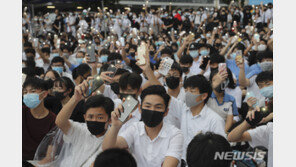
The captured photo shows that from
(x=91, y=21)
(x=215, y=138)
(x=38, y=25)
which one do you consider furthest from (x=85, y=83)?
(x=91, y=21)

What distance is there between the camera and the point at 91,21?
17.1 meters

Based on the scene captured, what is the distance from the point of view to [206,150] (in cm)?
166

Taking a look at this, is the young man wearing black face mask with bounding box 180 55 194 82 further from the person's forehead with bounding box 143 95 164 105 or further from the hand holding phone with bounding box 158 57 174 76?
the person's forehead with bounding box 143 95 164 105

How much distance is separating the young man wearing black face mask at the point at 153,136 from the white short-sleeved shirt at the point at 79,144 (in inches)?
10.4

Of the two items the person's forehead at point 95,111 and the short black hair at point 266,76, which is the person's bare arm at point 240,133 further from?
the person's forehead at point 95,111

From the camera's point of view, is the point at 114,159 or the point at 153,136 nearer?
the point at 114,159

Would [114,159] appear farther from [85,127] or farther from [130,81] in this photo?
[130,81]

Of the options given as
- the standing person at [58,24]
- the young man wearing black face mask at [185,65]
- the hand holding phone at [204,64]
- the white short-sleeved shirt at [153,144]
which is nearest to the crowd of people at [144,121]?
the white short-sleeved shirt at [153,144]

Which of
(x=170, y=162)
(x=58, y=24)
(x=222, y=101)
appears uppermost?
(x=58, y=24)

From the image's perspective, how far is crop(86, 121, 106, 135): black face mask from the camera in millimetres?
2529

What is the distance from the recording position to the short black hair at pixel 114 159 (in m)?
1.47

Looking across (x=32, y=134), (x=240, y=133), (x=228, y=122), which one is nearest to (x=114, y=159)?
(x=240, y=133)

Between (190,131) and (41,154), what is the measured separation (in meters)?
1.53

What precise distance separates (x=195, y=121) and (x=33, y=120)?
1.73 metres
